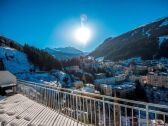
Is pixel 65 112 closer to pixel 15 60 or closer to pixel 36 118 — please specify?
pixel 36 118

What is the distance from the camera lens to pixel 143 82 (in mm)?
74062

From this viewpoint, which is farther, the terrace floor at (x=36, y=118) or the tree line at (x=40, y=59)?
the tree line at (x=40, y=59)

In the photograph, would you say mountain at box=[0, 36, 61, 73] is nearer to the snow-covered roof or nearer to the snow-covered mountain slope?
the snow-covered mountain slope

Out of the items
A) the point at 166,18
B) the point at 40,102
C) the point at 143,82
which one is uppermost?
the point at 166,18

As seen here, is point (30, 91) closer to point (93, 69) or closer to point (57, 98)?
point (57, 98)

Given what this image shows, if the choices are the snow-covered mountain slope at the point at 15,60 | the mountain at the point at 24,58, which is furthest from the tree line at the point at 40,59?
the snow-covered mountain slope at the point at 15,60

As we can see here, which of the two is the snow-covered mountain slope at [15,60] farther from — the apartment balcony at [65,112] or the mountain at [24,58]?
the apartment balcony at [65,112]

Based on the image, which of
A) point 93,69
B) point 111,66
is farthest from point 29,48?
point 111,66

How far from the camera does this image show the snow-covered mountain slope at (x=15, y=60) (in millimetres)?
57894

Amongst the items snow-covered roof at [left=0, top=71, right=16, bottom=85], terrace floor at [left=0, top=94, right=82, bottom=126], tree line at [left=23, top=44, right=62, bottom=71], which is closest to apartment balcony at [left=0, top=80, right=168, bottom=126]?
terrace floor at [left=0, top=94, right=82, bottom=126]

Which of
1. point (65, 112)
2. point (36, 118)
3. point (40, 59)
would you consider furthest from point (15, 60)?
point (36, 118)

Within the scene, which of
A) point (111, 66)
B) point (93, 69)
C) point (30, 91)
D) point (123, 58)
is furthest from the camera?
point (123, 58)

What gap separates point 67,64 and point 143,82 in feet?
114

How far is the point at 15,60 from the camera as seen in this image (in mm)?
61562
